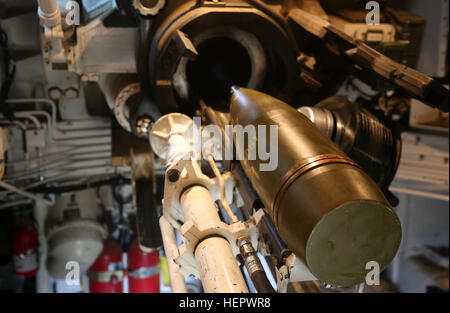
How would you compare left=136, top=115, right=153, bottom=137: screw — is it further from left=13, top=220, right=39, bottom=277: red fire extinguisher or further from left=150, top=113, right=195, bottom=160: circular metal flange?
left=13, top=220, right=39, bottom=277: red fire extinguisher

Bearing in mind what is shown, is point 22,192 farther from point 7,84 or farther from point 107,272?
point 107,272

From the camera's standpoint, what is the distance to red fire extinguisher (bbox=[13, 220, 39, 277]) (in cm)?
215

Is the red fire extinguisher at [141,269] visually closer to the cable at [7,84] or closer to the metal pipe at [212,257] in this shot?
the cable at [7,84]

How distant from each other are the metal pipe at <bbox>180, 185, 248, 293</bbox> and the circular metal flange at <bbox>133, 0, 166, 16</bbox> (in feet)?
2.21

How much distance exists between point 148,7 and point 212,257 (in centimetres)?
90

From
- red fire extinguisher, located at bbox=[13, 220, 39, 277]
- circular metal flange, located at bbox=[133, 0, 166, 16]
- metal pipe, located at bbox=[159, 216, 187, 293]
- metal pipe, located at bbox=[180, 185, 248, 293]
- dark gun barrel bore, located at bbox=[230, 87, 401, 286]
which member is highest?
circular metal flange, located at bbox=[133, 0, 166, 16]

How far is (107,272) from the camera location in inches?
92.1

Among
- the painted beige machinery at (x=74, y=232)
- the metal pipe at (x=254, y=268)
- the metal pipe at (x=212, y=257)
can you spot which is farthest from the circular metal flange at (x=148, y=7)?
the painted beige machinery at (x=74, y=232)

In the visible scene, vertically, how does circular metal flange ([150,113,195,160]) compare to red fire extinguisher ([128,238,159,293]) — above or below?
above

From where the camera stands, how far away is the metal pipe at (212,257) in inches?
32.5

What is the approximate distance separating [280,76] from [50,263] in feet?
5.09

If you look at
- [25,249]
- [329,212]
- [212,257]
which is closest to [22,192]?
[25,249]

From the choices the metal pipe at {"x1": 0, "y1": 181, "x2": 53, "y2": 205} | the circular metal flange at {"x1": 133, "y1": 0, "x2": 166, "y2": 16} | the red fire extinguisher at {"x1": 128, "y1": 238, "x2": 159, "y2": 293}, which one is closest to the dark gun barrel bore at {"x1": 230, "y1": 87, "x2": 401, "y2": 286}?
the circular metal flange at {"x1": 133, "y1": 0, "x2": 166, "y2": 16}

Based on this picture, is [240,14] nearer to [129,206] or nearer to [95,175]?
[95,175]
